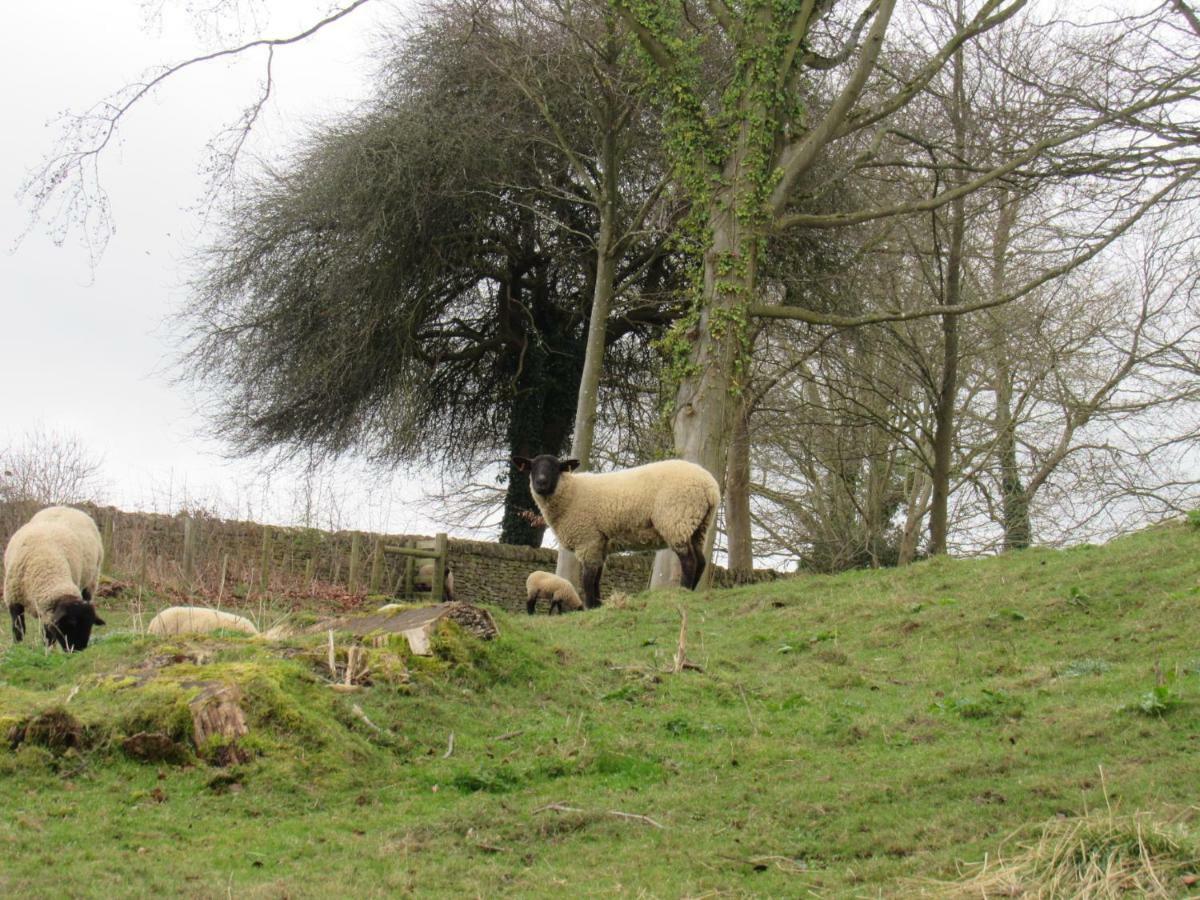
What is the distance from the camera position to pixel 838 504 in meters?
28.3

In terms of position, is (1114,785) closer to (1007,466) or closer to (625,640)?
(625,640)

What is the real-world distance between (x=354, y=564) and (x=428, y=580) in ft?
5.34

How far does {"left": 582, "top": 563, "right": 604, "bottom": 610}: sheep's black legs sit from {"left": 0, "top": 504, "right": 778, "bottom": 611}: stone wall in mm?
5358

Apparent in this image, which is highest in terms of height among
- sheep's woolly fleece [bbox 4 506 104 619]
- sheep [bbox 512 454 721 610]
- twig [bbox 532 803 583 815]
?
sheep [bbox 512 454 721 610]

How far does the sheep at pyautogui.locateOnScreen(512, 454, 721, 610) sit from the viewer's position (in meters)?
15.9

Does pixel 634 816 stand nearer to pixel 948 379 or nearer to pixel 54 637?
pixel 54 637

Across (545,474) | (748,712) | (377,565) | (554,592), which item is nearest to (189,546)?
(377,565)

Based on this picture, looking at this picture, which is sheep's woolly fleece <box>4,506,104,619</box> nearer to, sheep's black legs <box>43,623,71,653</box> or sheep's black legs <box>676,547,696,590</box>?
sheep's black legs <box>43,623,71,653</box>

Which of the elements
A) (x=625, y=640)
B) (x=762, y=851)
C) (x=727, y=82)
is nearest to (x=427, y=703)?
(x=762, y=851)

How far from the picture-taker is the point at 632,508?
16156 mm

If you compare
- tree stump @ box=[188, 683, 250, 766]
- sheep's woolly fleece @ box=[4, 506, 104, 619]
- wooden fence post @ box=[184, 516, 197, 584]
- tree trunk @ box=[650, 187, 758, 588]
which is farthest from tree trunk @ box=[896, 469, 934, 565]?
tree stump @ box=[188, 683, 250, 766]

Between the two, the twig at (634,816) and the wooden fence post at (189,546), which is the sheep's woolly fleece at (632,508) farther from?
the twig at (634,816)

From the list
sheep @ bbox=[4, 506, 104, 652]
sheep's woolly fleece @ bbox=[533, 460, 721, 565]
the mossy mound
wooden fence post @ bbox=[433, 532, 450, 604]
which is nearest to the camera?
the mossy mound

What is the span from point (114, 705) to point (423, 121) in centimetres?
2030
